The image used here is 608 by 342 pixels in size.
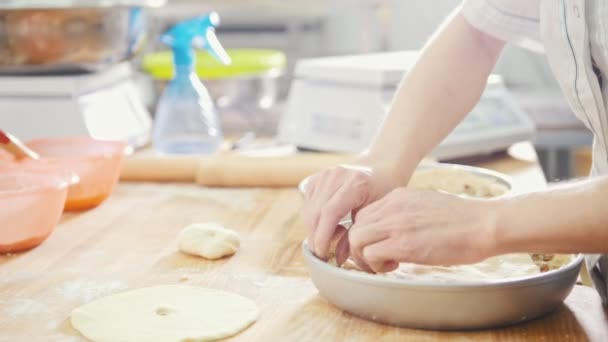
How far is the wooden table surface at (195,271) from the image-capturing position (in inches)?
40.3

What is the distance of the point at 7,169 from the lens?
1447 mm

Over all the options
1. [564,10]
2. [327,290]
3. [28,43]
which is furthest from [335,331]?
[28,43]

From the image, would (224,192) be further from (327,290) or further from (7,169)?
(327,290)

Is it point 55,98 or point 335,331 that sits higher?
Answer: point 55,98

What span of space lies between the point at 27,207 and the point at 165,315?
0.39 m

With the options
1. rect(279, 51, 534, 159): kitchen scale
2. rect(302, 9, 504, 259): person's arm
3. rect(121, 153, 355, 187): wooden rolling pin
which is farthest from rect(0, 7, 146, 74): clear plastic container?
rect(302, 9, 504, 259): person's arm

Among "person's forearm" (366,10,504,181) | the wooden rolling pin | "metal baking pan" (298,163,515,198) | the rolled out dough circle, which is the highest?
"person's forearm" (366,10,504,181)

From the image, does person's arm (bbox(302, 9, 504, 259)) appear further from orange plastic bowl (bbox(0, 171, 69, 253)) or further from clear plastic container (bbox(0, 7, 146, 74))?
clear plastic container (bbox(0, 7, 146, 74))

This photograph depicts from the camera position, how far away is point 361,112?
6.44 feet

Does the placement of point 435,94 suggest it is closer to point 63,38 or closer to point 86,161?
point 86,161

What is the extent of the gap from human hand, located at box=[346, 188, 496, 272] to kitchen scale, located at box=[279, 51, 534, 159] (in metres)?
0.91

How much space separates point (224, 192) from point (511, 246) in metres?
0.93

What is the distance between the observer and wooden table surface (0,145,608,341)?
1.02 metres

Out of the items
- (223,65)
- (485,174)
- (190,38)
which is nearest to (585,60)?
(485,174)
